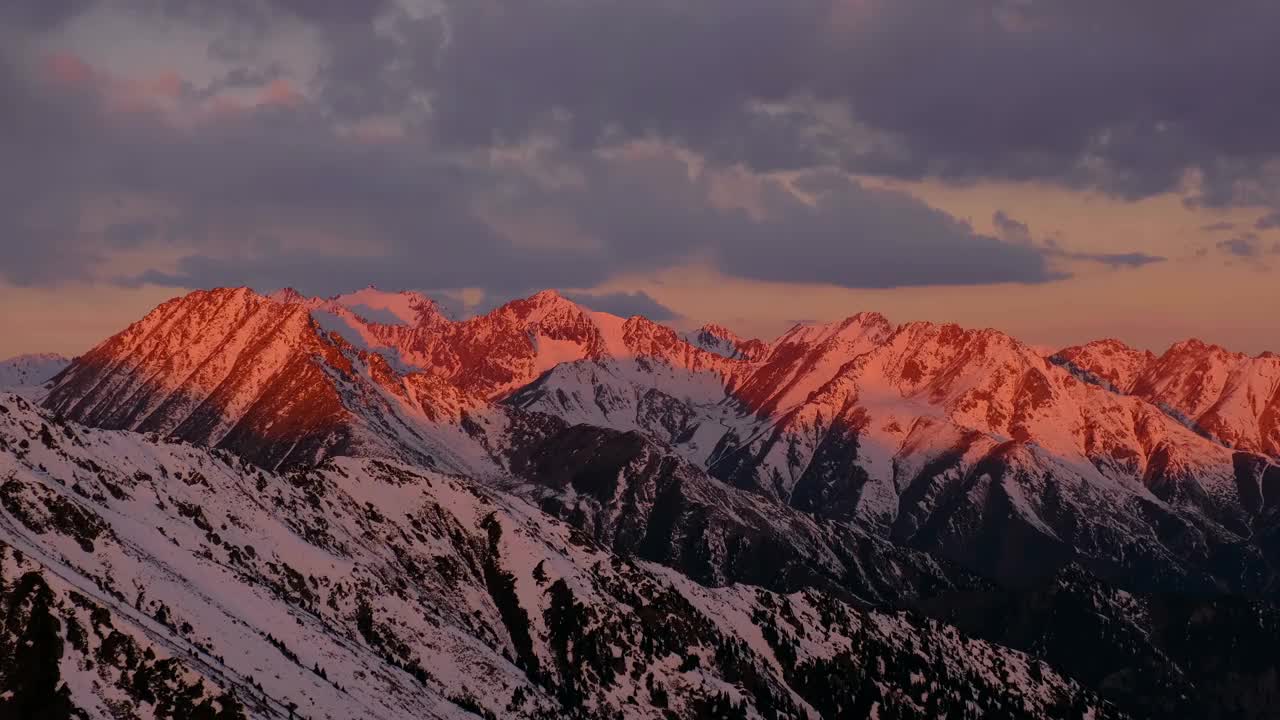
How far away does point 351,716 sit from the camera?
194 meters

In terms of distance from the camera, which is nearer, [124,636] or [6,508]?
[124,636]

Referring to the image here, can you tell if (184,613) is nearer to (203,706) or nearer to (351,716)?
(351,716)

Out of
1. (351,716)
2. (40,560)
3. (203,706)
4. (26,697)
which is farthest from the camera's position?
(351,716)

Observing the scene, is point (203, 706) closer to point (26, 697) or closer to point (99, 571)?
point (26, 697)

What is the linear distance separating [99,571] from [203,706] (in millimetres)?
47800

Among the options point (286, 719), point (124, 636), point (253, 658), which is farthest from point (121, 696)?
point (253, 658)

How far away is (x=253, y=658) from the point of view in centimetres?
19725

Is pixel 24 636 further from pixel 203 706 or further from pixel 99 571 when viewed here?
pixel 99 571

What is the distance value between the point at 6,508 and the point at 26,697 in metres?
57.5

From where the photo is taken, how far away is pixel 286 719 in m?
174

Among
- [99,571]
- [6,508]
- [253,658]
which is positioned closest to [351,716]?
[253,658]

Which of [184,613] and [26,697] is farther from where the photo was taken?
[184,613]

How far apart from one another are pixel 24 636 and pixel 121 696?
10.5 m

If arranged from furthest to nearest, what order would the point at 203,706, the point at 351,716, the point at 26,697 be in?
the point at 351,716
the point at 203,706
the point at 26,697
